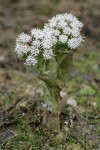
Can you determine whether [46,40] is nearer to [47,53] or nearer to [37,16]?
[47,53]

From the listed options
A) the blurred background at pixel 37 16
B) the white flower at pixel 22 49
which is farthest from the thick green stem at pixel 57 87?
the blurred background at pixel 37 16


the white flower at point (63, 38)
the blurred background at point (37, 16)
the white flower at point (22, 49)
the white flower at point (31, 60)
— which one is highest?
→ the blurred background at point (37, 16)

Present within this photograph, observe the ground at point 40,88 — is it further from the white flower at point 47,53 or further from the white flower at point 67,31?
the white flower at point 67,31

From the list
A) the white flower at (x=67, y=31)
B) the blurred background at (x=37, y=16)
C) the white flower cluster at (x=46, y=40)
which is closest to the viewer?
the white flower cluster at (x=46, y=40)

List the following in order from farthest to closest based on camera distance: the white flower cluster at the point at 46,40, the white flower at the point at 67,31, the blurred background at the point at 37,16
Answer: the blurred background at the point at 37,16 → the white flower at the point at 67,31 → the white flower cluster at the point at 46,40

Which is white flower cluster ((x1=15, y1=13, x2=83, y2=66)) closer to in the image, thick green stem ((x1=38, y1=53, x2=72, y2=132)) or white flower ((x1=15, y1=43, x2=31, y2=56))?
white flower ((x1=15, y1=43, x2=31, y2=56))

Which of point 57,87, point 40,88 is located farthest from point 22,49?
point 40,88
